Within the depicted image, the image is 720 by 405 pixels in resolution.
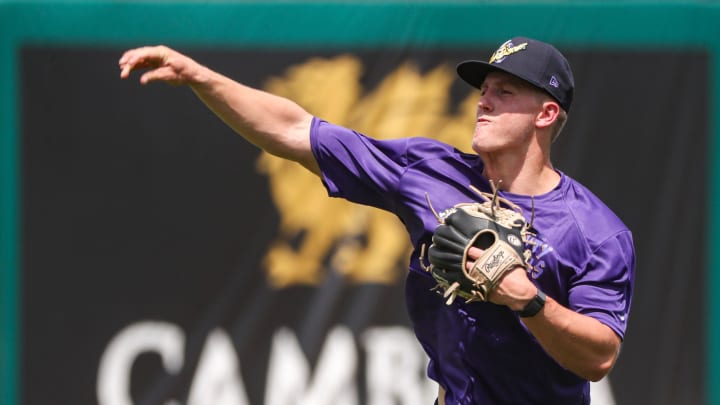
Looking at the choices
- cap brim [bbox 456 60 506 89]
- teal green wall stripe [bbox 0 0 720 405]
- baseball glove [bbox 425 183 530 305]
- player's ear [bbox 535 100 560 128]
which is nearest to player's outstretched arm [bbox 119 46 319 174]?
cap brim [bbox 456 60 506 89]

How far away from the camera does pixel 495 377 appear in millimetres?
Result: 3381

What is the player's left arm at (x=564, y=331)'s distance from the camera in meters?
2.99

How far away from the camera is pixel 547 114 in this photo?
3.52 m

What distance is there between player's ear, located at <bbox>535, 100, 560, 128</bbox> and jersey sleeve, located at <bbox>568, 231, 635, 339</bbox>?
1.45ft

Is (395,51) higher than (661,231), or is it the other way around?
(395,51)

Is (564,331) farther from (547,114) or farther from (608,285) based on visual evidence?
(547,114)

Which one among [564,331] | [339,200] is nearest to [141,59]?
[564,331]

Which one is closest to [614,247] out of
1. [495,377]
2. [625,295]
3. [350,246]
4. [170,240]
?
[625,295]

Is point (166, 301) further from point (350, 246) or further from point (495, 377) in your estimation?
point (495, 377)

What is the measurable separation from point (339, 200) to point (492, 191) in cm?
258

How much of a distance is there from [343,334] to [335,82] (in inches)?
54.1

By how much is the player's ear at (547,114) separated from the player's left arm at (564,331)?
2.18ft

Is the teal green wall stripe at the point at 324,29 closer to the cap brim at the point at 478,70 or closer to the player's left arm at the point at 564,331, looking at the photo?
the cap brim at the point at 478,70

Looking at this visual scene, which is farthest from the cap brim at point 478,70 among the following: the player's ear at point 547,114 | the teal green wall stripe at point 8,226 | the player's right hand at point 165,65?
the teal green wall stripe at point 8,226
